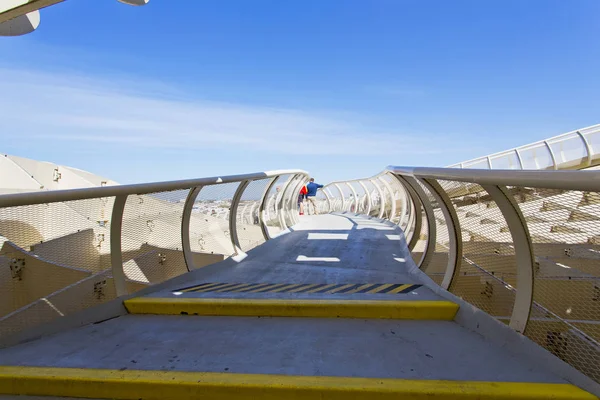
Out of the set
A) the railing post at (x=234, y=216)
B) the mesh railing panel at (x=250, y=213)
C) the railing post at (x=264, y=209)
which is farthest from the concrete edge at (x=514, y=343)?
the railing post at (x=264, y=209)

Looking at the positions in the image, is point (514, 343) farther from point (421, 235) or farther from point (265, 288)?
point (421, 235)

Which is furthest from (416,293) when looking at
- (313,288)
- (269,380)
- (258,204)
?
(258,204)

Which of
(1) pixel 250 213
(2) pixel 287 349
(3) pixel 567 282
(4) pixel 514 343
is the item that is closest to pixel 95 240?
(1) pixel 250 213

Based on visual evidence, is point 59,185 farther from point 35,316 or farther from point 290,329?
point 290,329

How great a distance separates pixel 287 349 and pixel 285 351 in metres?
0.03

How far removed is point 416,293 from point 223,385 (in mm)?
1847

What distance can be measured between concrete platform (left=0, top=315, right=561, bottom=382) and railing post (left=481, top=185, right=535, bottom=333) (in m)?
0.25

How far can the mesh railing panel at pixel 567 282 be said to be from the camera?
82.0 inches

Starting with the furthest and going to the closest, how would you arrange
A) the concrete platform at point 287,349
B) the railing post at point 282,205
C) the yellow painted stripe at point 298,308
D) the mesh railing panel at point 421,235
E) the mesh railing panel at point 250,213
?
the railing post at point 282,205 < the mesh railing panel at point 250,213 < the mesh railing panel at point 421,235 < the yellow painted stripe at point 298,308 < the concrete platform at point 287,349

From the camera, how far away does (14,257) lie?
396 cm

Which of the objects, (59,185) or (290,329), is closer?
(290,329)

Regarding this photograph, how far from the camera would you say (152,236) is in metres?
3.99

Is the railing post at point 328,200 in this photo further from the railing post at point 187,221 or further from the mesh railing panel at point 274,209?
the railing post at point 187,221

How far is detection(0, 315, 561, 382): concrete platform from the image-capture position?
66.2 inches
